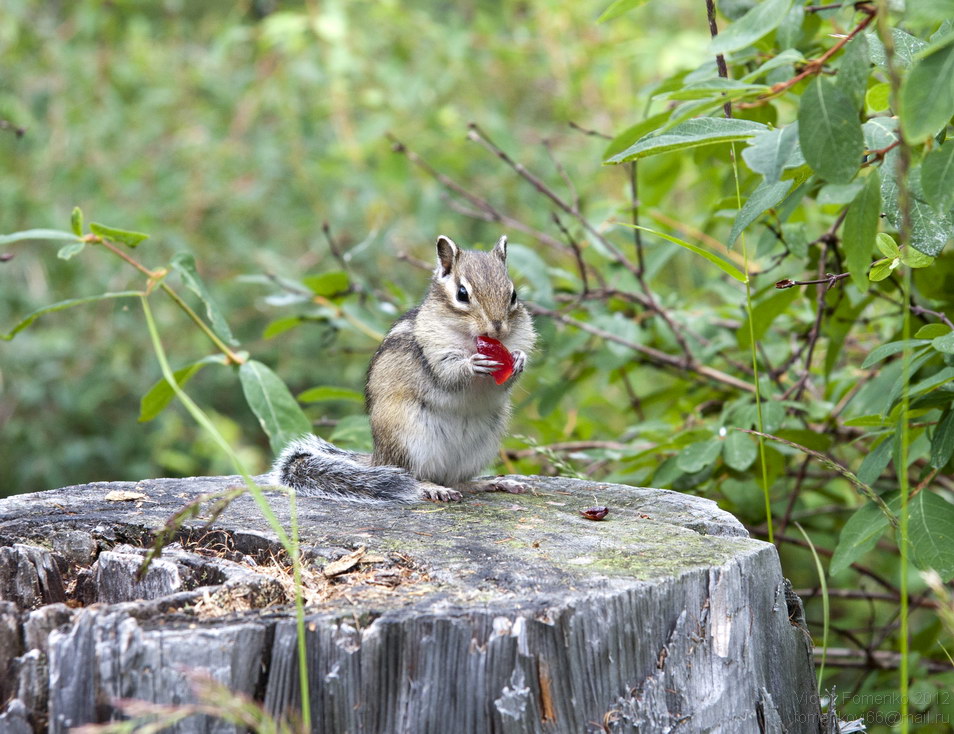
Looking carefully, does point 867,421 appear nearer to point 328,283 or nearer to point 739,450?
point 739,450

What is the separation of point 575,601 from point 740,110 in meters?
1.10

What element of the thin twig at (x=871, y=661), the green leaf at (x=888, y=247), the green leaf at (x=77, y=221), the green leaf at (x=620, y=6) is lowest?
the thin twig at (x=871, y=661)

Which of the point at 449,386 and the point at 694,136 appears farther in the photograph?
the point at 449,386

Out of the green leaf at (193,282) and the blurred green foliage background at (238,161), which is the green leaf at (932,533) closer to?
the green leaf at (193,282)

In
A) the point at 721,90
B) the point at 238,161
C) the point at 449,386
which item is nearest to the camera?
the point at 721,90

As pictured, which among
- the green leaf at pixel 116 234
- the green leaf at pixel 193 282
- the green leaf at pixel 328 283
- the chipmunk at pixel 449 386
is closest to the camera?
the green leaf at pixel 116 234

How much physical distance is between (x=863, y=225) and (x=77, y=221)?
155cm

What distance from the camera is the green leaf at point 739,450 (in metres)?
2.29

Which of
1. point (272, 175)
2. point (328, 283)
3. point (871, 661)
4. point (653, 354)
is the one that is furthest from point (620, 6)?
point (272, 175)

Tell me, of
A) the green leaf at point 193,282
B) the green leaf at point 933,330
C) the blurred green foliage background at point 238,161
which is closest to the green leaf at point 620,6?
the green leaf at point 933,330

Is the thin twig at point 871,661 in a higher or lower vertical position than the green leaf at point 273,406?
lower

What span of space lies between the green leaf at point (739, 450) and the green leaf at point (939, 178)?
3.40 feet

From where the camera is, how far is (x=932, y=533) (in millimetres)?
1746

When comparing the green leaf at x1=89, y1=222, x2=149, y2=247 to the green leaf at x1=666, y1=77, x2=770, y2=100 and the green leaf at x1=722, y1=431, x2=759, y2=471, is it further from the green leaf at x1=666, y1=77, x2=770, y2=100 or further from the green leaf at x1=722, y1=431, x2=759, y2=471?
the green leaf at x1=722, y1=431, x2=759, y2=471
